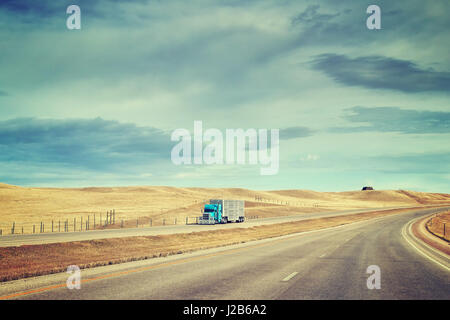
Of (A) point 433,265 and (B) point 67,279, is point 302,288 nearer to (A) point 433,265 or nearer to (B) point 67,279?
(B) point 67,279

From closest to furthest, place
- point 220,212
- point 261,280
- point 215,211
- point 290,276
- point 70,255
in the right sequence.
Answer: point 261,280 < point 290,276 < point 70,255 < point 215,211 < point 220,212

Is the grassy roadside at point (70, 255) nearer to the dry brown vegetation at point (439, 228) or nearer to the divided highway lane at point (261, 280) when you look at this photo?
the divided highway lane at point (261, 280)

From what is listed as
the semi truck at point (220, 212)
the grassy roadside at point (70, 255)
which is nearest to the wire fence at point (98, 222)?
the semi truck at point (220, 212)

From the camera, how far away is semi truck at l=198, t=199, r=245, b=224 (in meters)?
54.0

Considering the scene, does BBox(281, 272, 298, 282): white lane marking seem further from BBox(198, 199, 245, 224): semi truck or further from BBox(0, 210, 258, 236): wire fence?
BBox(198, 199, 245, 224): semi truck

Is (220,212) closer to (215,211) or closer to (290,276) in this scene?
(215,211)

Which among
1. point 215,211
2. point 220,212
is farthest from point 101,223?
point 220,212

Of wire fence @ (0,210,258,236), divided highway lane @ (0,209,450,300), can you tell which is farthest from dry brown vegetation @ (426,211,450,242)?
wire fence @ (0,210,258,236)

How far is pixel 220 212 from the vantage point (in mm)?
55688

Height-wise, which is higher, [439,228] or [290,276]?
[290,276]

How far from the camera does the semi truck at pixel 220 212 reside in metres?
54.0

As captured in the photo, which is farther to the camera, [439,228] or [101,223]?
[101,223]
